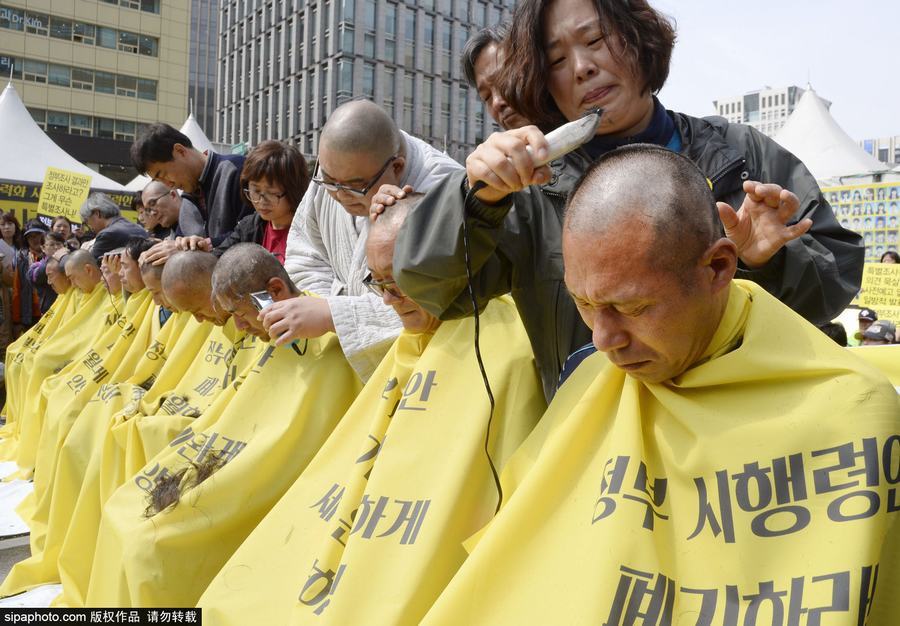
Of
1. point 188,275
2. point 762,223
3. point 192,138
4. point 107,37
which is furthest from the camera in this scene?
point 107,37

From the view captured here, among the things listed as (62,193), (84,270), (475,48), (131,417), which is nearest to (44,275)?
(62,193)

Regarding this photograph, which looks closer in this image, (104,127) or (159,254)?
(159,254)

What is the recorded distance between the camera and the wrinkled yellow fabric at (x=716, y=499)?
1086mm

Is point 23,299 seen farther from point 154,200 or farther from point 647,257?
point 647,257

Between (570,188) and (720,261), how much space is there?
0.43 m

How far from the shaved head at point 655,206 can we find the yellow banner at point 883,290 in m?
6.20

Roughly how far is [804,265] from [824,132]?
1186 cm

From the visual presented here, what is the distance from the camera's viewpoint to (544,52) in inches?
67.1

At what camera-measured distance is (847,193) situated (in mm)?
8789

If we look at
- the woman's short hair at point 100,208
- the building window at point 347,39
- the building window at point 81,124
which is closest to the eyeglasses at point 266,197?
the woman's short hair at point 100,208

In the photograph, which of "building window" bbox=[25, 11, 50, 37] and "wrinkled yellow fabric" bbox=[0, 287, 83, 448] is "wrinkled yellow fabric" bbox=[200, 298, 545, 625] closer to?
"wrinkled yellow fabric" bbox=[0, 287, 83, 448]

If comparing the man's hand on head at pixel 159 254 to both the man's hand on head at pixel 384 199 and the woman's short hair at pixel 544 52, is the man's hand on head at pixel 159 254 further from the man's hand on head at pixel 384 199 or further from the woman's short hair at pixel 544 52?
the woman's short hair at pixel 544 52

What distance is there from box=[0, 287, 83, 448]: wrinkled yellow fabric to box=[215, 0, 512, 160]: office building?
121ft

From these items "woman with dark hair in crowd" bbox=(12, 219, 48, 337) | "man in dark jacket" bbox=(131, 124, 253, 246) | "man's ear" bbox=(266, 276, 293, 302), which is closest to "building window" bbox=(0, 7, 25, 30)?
"woman with dark hair in crowd" bbox=(12, 219, 48, 337)
